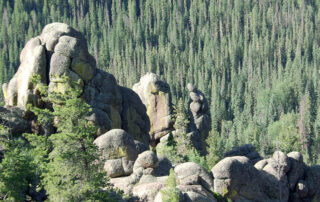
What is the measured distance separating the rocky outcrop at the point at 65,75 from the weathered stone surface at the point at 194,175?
11257 mm

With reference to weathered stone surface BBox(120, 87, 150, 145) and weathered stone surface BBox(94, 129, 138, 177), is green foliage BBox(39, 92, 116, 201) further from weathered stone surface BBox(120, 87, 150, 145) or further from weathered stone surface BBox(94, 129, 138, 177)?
weathered stone surface BBox(120, 87, 150, 145)

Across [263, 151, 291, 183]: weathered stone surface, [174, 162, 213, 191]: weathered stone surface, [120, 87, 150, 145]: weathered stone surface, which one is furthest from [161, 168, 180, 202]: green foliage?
[120, 87, 150, 145]: weathered stone surface

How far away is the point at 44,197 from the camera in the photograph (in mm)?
36781

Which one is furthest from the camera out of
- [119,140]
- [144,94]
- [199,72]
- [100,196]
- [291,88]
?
[199,72]

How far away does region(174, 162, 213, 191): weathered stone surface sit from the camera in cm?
4041

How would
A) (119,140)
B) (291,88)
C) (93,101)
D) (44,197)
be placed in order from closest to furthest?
(44,197)
(119,140)
(93,101)
(291,88)

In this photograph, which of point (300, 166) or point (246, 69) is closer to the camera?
point (300, 166)

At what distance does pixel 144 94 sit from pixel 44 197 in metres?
39.2

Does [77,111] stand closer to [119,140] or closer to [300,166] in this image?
[119,140]

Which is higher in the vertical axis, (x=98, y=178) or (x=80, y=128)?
(x=80, y=128)

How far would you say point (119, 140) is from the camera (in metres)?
42.7

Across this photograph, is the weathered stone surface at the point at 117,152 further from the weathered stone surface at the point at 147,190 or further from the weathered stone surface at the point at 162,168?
the weathered stone surface at the point at 147,190

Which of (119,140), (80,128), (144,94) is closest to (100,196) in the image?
(80,128)

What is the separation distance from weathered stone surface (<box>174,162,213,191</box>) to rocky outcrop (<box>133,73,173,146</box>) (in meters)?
31.7
